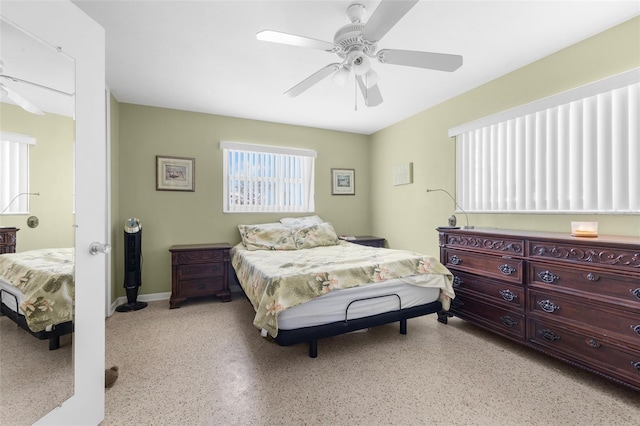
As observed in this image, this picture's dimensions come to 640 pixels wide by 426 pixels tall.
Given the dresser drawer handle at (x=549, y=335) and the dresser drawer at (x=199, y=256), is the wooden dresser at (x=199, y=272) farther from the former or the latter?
the dresser drawer handle at (x=549, y=335)

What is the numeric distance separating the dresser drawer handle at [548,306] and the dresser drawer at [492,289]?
134 mm

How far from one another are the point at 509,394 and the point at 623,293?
914 millimetres

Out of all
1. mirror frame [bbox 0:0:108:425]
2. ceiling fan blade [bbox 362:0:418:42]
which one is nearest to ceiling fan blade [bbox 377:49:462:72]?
ceiling fan blade [bbox 362:0:418:42]

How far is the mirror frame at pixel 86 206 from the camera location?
125 cm

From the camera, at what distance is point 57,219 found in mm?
1218

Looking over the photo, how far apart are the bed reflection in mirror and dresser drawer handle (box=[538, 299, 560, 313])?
2892 millimetres

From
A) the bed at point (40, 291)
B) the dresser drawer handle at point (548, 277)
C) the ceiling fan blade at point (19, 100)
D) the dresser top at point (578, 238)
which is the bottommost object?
the dresser drawer handle at point (548, 277)

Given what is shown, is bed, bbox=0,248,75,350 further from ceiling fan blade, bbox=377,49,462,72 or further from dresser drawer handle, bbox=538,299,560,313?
dresser drawer handle, bbox=538,299,560,313

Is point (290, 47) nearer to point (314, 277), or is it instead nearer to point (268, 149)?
point (314, 277)

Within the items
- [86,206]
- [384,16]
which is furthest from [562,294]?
[86,206]

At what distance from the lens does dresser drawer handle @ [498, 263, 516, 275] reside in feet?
7.48

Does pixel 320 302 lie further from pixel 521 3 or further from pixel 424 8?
pixel 521 3

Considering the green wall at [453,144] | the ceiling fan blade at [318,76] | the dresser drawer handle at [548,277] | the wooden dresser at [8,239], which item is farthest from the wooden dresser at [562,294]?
the wooden dresser at [8,239]

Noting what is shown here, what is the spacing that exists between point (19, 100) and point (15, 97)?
0.06ft
